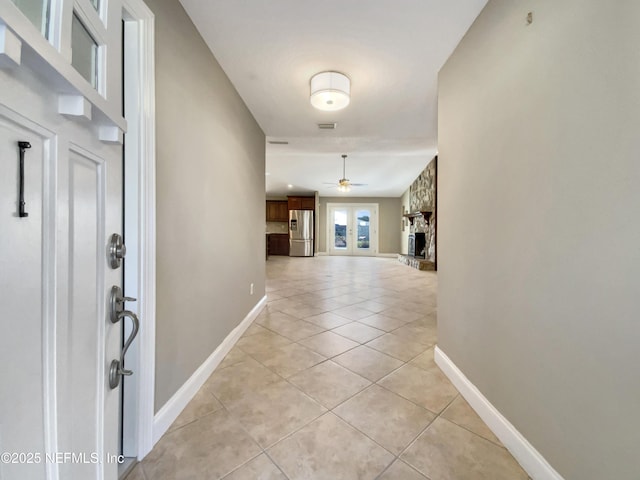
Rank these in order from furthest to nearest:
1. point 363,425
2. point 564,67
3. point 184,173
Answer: point 184,173
point 363,425
point 564,67

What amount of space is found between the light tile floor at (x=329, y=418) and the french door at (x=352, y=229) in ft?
27.4

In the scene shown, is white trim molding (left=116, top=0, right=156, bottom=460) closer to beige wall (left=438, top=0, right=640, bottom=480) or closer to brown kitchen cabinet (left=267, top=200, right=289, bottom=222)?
beige wall (left=438, top=0, right=640, bottom=480)

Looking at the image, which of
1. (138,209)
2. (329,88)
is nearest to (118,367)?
(138,209)

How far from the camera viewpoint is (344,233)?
36.6 ft

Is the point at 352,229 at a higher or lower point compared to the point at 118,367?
higher

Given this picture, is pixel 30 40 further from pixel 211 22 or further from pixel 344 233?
pixel 344 233

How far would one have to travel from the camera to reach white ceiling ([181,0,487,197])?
5.19 ft

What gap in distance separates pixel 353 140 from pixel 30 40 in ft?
12.8

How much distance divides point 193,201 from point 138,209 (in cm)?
50

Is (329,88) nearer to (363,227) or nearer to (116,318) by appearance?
(116,318)

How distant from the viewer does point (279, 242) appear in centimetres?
1059

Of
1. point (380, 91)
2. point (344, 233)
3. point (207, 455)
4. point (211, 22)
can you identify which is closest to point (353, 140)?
point (380, 91)

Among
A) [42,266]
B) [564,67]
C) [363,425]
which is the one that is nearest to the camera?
[42,266]

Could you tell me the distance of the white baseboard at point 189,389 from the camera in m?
1.34
